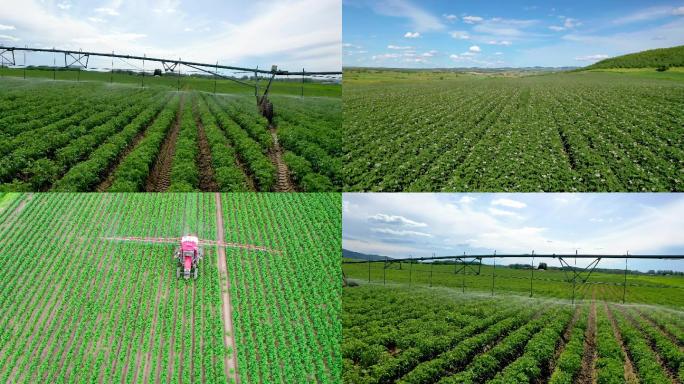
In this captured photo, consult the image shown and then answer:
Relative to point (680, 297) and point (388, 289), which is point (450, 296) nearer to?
point (388, 289)

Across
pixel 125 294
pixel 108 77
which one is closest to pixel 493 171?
pixel 125 294

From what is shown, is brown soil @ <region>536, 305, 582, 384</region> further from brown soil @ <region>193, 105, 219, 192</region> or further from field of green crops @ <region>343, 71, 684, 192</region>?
brown soil @ <region>193, 105, 219, 192</region>

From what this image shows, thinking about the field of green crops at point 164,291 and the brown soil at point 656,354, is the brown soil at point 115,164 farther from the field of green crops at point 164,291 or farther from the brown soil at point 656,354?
the brown soil at point 656,354

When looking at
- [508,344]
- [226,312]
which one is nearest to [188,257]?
[226,312]

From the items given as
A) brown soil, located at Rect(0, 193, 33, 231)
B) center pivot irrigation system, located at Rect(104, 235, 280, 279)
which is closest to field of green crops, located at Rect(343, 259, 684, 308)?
center pivot irrigation system, located at Rect(104, 235, 280, 279)

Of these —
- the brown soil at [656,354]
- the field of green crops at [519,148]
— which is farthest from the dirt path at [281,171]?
the brown soil at [656,354]

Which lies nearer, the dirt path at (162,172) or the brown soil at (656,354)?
the brown soil at (656,354)
